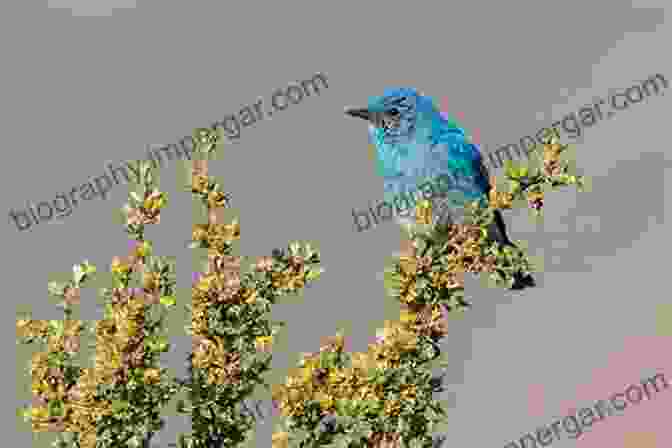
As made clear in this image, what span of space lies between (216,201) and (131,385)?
1.86ft

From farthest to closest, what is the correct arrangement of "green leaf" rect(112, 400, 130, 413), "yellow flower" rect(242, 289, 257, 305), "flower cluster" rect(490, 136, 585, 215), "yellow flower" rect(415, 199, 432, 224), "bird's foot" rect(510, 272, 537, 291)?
"bird's foot" rect(510, 272, 537, 291)
"yellow flower" rect(415, 199, 432, 224)
"flower cluster" rect(490, 136, 585, 215)
"yellow flower" rect(242, 289, 257, 305)
"green leaf" rect(112, 400, 130, 413)

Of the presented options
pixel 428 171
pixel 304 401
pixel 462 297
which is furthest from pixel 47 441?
pixel 428 171

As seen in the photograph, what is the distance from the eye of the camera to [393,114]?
299 inches

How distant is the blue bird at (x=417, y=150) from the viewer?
733 centimetres

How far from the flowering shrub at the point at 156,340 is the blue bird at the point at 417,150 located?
384 centimetres

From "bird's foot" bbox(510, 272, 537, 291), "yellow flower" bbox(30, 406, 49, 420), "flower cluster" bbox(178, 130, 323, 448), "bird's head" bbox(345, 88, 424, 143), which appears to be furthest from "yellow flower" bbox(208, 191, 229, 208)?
"bird's foot" bbox(510, 272, 537, 291)

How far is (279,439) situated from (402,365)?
0.40m

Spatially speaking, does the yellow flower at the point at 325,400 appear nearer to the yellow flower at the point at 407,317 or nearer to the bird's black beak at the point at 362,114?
the yellow flower at the point at 407,317

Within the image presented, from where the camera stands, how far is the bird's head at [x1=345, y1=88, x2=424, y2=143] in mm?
7523

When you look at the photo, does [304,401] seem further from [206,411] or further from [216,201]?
[216,201]

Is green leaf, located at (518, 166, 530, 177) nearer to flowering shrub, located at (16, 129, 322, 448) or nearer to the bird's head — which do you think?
flowering shrub, located at (16, 129, 322, 448)

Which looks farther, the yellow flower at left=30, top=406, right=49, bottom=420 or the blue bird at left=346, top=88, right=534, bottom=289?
the blue bird at left=346, top=88, right=534, bottom=289

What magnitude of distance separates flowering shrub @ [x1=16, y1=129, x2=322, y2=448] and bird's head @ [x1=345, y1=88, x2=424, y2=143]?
412 cm

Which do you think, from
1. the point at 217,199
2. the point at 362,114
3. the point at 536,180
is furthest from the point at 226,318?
the point at 362,114
